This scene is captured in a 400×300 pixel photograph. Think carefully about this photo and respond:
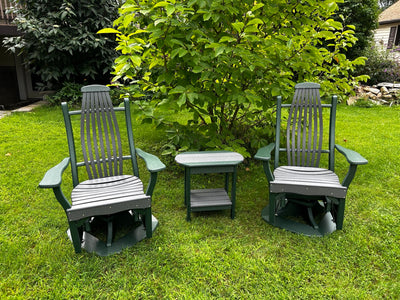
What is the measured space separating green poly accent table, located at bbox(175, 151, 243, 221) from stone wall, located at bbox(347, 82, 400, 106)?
6791 mm

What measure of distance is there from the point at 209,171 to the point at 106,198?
91 centimetres

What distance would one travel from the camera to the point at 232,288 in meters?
1.87

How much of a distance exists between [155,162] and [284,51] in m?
1.95

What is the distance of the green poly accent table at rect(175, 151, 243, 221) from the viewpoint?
2508 mm

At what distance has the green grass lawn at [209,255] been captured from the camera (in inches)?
73.1

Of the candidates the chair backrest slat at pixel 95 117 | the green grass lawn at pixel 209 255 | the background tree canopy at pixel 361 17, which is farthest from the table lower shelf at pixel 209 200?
the background tree canopy at pixel 361 17

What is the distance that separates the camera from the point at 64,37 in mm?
6605

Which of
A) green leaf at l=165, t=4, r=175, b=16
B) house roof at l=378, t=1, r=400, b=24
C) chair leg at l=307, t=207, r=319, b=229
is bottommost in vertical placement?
chair leg at l=307, t=207, r=319, b=229

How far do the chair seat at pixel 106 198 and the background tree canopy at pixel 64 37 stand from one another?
5.02 m

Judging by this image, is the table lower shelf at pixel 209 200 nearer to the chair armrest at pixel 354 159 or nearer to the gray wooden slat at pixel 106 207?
the gray wooden slat at pixel 106 207

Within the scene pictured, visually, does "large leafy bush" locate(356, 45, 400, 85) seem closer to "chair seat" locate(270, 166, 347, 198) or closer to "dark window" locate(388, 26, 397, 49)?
"dark window" locate(388, 26, 397, 49)

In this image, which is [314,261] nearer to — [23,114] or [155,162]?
[155,162]

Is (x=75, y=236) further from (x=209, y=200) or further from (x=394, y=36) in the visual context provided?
(x=394, y=36)

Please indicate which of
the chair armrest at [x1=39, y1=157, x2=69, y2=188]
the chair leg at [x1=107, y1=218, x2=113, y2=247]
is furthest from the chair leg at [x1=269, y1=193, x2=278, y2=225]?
the chair armrest at [x1=39, y1=157, x2=69, y2=188]
